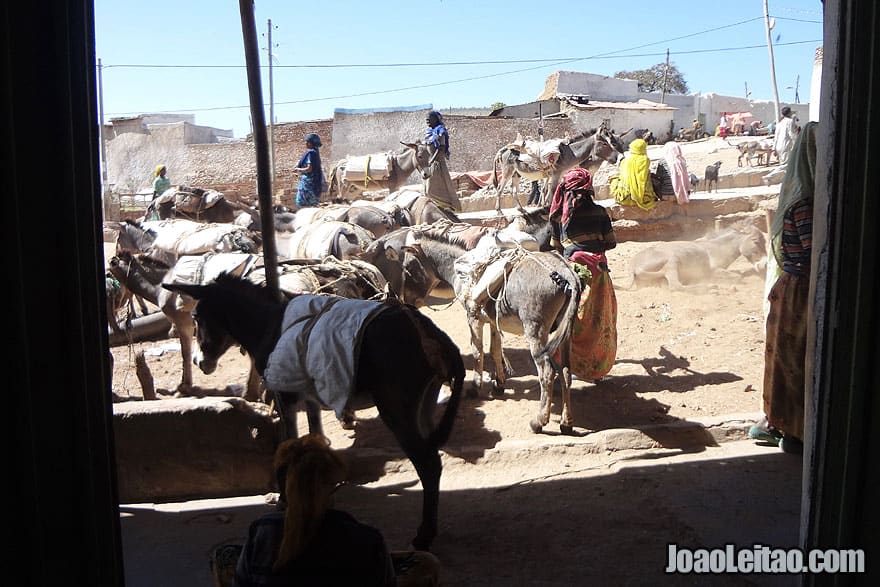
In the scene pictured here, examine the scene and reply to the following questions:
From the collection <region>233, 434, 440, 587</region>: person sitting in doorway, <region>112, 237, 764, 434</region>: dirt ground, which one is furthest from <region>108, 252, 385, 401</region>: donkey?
<region>233, 434, 440, 587</region>: person sitting in doorway

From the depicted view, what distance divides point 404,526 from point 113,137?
35.9 m

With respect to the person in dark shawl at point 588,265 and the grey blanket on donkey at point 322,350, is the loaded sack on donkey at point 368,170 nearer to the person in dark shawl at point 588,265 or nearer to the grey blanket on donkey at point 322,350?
the person in dark shawl at point 588,265

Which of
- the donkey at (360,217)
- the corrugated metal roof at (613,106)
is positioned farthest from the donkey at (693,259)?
the corrugated metal roof at (613,106)

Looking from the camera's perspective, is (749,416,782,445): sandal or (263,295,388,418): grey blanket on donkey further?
(749,416,782,445): sandal

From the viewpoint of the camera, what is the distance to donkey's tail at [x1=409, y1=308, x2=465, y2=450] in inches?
150

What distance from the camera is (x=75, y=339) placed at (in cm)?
218

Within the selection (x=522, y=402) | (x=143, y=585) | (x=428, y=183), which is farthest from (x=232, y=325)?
(x=428, y=183)

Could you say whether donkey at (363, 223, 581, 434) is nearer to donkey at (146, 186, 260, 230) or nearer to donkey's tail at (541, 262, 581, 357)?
donkey's tail at (541, 262, 581, 357)

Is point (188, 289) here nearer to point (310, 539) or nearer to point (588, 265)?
point (310, 539)

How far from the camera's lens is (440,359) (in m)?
3.82

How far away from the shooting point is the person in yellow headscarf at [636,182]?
527 inches

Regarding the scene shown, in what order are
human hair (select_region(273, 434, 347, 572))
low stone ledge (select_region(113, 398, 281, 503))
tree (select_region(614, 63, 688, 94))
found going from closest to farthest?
human hair (select_region(273, 434, 347, 572)) < low stone ledge (select_region(113, 398, 281, 503)) < tree (select_region(614, 63, 688, 94))

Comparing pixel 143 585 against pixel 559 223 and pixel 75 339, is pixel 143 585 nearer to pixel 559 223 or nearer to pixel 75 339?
pixel 75 339

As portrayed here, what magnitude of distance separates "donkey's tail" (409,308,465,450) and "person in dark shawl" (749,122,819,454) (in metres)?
2.44
